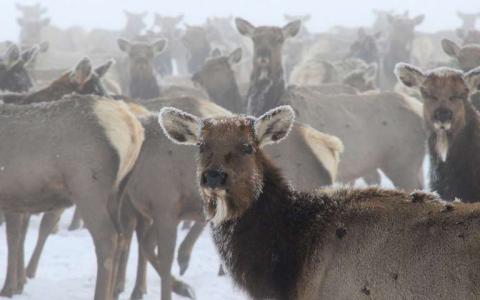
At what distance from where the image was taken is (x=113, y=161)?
734 centimetres

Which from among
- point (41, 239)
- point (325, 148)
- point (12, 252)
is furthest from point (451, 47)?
point (12, 252)

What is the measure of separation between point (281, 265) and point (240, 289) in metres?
0.34

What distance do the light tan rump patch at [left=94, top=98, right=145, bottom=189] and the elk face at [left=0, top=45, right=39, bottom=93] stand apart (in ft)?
11.5

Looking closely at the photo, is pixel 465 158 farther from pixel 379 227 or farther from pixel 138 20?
pixel 138 20

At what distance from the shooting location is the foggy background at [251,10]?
71.4m

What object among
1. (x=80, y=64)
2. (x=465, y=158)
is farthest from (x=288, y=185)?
(x=80, y=64)

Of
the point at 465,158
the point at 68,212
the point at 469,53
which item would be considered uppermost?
the point at 465,158

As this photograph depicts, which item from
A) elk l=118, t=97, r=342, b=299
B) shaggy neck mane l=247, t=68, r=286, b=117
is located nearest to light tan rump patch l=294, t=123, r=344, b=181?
elk l=118, t=97, r=342, b=299

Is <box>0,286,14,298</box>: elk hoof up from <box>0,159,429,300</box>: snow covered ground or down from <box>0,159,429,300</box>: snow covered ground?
up

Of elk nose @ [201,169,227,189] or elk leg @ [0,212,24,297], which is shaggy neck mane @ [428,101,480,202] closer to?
elk nose @ [201,169,227,189]

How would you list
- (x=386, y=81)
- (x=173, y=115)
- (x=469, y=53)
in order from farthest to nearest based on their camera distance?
1. (x=386, y=81)
2. (x=469, y=53)
3. (x=173, y=115)

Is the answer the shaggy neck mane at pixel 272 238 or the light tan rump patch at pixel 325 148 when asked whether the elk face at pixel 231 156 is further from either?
the light tan rump patch at pixel 325 148

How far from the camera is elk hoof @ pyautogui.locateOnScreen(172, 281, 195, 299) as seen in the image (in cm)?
861

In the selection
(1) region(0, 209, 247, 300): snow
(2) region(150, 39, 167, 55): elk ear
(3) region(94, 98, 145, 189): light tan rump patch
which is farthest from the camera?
(2) region(150, 39, 167, 55): elk ear
